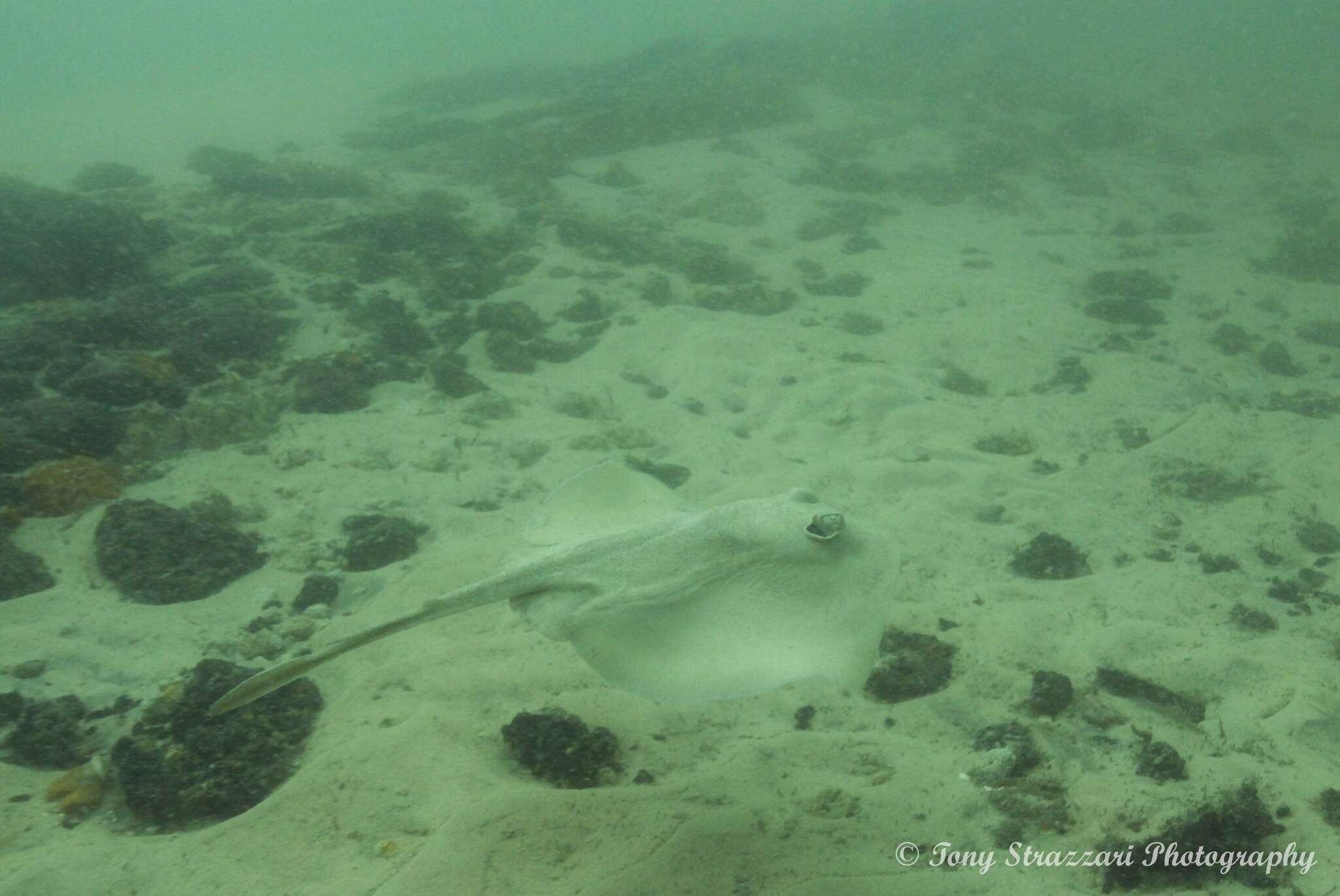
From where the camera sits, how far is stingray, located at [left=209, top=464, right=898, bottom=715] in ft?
7.86

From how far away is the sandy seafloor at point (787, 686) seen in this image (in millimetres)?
2807

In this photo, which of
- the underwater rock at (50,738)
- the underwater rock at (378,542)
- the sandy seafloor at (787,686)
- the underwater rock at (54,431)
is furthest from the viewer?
the underwater rock at (54,431)

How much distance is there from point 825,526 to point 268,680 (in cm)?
211

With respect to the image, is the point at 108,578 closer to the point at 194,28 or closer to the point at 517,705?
the point at 517,705

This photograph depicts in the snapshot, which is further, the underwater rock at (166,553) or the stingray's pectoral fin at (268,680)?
the underwater rock at (166,553)

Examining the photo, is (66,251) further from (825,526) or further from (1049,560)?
(1049,560)

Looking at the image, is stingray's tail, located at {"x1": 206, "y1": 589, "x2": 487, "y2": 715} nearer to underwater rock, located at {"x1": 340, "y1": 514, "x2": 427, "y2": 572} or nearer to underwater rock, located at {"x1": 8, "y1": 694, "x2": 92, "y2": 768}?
underwater rock, located at {"x1": 8, "y1": 694, "x2": 92, "y2": 768}

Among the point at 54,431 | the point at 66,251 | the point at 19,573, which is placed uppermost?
the point at 66,251

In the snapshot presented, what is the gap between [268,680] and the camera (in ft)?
8.10

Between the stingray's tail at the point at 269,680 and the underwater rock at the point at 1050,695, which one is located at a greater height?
the stingray's tail at the point at 269,680

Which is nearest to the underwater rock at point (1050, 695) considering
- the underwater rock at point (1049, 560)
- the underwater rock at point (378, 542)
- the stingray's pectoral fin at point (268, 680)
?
the underwater rock at point (1049, 560)

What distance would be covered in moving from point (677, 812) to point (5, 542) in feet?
16.4

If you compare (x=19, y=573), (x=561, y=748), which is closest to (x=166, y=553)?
(x=19, y=573)

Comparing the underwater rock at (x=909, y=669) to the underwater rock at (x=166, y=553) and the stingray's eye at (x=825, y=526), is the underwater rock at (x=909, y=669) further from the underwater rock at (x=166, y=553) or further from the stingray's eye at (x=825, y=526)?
the underwater rock at (x=166, y=553)
